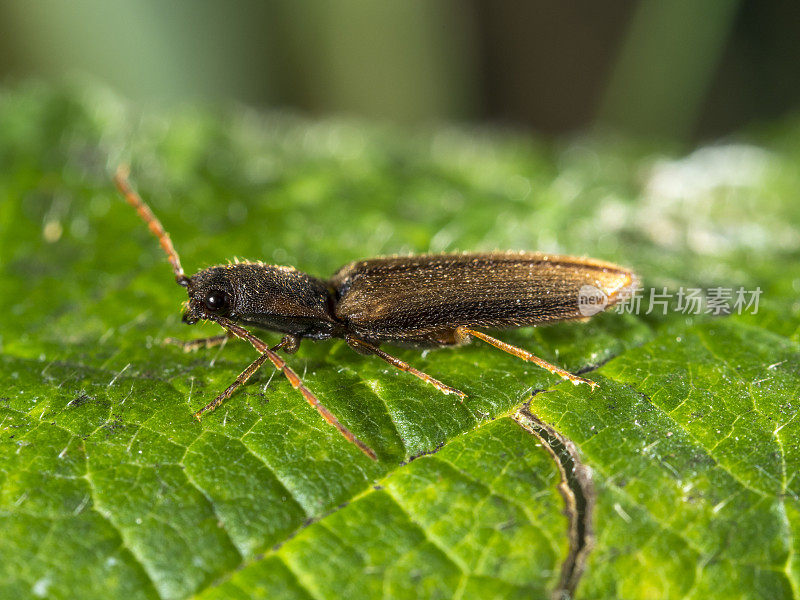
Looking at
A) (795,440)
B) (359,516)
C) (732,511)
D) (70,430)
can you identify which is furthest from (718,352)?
(70,430)

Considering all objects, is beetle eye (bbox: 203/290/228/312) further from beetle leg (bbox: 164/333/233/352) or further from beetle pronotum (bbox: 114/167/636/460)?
beetle leg (bbox: 164/333/233/352)

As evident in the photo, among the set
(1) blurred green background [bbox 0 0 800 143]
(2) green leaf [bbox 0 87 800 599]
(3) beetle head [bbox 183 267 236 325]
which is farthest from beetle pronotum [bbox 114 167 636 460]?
(1) blurred green background [bbox 0 0 800 143]

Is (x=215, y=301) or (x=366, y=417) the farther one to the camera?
(x=215, y=301)

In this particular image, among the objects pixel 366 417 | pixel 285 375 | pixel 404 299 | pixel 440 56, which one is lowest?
pixel 366 417

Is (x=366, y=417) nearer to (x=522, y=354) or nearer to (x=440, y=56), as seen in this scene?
(x=522, y=354)

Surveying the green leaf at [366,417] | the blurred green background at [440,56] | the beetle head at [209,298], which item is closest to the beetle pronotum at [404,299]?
the beetle head at [209,298]

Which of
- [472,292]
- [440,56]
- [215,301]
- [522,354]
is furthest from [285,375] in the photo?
[440,56]
